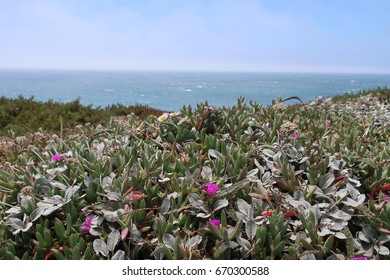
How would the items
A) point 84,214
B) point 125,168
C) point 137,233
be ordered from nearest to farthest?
1. point 137,233
2. point 84,214
3. point 125,168

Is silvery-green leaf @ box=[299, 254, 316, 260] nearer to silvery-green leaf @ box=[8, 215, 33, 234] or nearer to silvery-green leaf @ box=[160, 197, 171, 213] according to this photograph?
silvery-green leaf @ box=[160, 197, 171, 213]

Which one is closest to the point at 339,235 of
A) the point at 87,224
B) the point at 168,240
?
the point at 168,240

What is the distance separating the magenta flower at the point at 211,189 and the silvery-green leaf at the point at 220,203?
0.05 meters

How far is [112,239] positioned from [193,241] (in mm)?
404

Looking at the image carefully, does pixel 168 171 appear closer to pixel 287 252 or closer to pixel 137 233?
pixel 137 233

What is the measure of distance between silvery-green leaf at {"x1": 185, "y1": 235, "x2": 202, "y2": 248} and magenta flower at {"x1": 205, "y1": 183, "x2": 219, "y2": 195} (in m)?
0.26

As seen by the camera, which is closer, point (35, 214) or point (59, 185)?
point (35, 214)

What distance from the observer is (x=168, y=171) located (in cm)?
236

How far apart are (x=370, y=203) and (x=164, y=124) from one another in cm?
157

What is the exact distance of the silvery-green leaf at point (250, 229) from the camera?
1.93 m

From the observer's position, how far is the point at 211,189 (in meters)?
2.08

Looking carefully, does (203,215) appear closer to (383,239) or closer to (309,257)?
(309,257)
